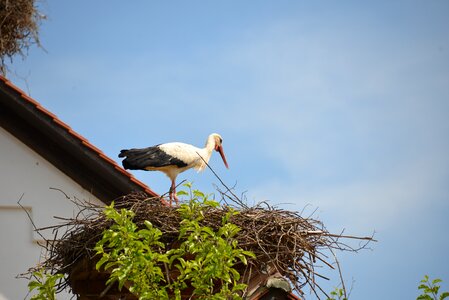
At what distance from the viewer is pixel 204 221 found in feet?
22.5

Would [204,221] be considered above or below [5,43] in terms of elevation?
below

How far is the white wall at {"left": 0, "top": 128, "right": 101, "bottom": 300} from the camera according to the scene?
904 centimetres

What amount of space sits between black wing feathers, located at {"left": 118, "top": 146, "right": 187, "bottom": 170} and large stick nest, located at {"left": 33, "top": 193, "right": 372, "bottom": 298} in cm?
295

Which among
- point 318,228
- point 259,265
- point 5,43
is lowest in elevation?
point 259,265

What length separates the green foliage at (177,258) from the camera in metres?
6.03

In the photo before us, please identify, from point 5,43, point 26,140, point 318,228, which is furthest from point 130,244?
point 5,43

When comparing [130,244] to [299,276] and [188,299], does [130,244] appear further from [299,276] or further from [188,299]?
[299,276]

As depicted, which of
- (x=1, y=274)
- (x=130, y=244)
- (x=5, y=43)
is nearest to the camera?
(x=130, y=244)

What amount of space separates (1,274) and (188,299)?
288 cm

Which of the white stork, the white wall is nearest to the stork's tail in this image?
the white stork

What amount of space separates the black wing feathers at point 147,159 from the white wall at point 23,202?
882 millimetres

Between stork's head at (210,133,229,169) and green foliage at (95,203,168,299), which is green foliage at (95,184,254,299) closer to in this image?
green foliage at (95,203,168,299)

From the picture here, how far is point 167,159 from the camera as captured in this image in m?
10.6

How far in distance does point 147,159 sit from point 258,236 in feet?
12.4
